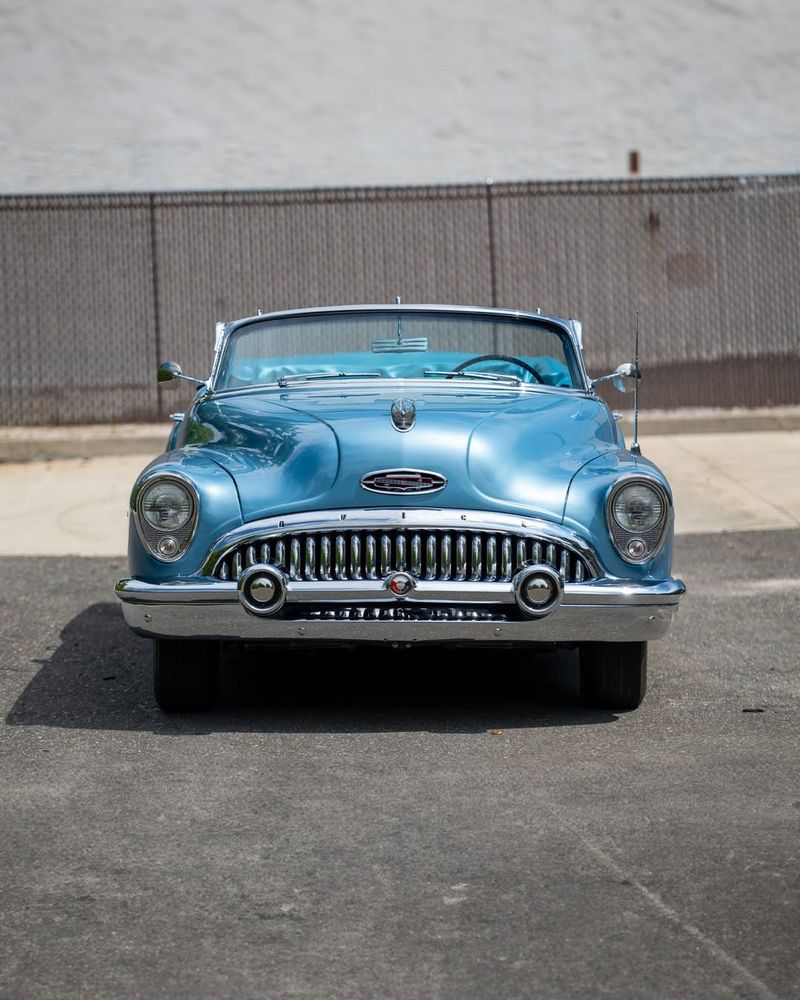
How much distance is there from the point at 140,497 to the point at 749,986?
2978mm

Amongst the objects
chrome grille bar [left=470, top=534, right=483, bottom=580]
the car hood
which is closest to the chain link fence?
the car hood

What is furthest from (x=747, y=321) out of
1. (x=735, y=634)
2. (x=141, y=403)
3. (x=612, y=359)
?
(x=735, y=634)

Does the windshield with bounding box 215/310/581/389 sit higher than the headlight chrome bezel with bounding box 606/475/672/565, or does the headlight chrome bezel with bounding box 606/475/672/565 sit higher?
the windshield with bounding box 215/310/581/389

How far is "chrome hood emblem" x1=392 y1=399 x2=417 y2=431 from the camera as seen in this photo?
5.57 metres

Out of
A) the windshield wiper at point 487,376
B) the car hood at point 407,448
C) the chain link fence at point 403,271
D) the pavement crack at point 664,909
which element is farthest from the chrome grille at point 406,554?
the chain link fence at point 403,271

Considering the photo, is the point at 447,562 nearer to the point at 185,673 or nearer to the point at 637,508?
the point at 637,508

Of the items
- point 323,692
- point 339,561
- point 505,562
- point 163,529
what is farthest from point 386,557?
point 323,692

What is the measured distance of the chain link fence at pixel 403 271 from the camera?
16.3m

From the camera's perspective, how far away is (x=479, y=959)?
328 cm

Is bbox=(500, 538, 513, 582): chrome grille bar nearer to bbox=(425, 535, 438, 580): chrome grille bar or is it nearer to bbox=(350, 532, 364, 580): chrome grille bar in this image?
bbox=(425, 535, 438, 580): chrome grille bar

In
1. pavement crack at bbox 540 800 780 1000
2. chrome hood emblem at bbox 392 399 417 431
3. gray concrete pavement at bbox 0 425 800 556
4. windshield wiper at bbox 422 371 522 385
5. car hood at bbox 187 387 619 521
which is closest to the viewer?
pavement crack at bbox 540 800 780 1000

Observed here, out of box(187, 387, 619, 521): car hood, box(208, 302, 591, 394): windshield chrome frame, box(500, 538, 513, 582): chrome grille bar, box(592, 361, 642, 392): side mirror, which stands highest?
box(208, 302, 591, 394): windshield chrome frame

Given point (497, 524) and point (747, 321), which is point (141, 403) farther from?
point (497, 524)

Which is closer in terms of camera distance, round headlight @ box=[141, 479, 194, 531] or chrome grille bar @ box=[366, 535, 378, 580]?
chrome grille bar @ box=[366, 535, 378, 580]
